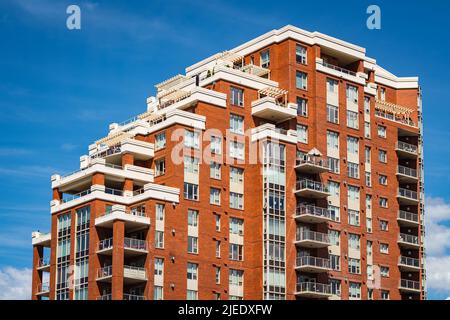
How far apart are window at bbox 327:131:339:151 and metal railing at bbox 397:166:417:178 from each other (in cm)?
1182

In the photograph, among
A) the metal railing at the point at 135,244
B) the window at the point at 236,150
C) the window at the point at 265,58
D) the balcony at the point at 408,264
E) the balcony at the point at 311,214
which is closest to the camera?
the metal railing at the point at 135,244

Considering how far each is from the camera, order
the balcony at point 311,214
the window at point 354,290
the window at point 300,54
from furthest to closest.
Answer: the window at point 300,54
the window at point 354,290
the balcony at point 311,214

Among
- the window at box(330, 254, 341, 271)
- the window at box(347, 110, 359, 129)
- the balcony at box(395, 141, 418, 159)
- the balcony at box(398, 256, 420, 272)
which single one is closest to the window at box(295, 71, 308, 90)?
the window at box(347, 110, 359, 129)

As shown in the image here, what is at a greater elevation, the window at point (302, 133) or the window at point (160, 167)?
the window at point (302, 133)

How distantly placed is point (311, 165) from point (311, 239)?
8283 millimetres

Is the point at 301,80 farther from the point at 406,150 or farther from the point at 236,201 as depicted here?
the point at 406,150

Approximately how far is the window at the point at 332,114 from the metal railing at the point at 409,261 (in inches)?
760

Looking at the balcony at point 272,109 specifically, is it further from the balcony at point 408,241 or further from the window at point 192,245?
the balcony at point 408,241

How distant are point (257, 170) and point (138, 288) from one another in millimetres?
19155

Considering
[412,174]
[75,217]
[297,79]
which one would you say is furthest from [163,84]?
[412,174]

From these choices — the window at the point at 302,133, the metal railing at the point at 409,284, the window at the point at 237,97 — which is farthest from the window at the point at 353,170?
the window at the point at 237,97

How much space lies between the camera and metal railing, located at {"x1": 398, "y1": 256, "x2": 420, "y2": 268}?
11481 centimetres

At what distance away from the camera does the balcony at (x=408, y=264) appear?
114m

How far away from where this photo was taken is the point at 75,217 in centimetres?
9888
